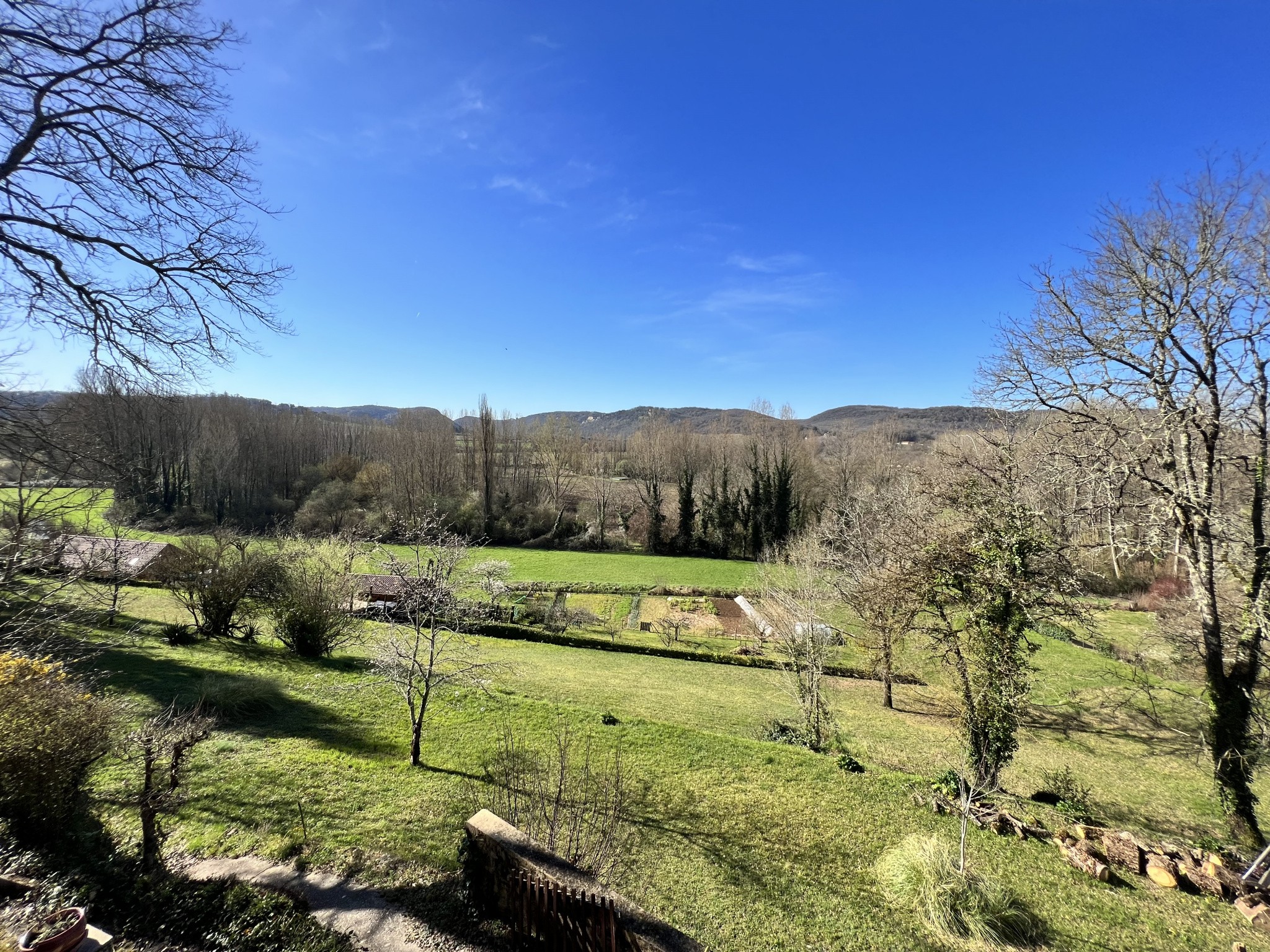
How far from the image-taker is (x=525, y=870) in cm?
420

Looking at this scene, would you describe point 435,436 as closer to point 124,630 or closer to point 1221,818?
point 124,630

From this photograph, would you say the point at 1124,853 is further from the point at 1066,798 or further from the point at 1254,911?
the point at 1066,798

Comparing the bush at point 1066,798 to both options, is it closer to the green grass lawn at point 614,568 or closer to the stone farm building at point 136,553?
the green grass lawn at point 614,568

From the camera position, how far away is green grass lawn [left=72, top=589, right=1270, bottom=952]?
16.7 ft

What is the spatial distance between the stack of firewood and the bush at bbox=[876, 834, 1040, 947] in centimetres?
64

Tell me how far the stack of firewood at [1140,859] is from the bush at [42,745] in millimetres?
9203

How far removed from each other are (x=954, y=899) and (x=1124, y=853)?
116 inches

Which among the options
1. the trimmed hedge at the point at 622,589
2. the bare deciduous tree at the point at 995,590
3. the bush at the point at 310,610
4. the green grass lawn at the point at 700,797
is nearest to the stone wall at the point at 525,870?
the green grass lawn at the point at 700,797

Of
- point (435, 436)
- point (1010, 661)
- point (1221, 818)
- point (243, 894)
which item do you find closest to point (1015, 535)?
point (1010, 661)

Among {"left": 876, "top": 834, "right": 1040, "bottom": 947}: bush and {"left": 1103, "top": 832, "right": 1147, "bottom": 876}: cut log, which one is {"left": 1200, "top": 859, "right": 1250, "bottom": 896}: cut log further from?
{"left": 876, "top": 834, "right": 1040, "bottom": 947}: bush

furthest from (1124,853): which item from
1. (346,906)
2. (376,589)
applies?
(376,589)

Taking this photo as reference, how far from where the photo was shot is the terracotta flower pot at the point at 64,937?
10.3 feet

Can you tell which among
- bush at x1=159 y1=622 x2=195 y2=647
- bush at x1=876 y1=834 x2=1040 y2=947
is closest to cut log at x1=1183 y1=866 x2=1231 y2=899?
bush at x1=876 y1=834 x2=1040 y2=947

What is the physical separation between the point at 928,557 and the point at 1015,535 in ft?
4.31
